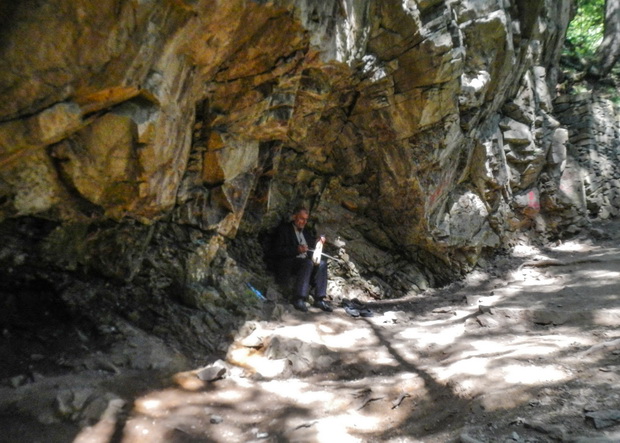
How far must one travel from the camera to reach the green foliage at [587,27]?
14.7 metres

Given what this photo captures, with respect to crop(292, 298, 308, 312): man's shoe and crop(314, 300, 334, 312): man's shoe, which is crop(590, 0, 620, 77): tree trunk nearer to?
crop(314, 300, 334, 312): man's shoe

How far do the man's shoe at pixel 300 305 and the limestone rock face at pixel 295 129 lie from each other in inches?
59.9

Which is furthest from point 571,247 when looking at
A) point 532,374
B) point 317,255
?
point 532,374

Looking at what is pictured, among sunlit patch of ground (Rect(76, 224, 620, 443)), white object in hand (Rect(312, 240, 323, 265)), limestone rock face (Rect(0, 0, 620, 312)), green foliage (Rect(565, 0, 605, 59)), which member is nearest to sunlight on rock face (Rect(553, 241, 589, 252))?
limestone rock face (Rect(0, 0, 620, 312))

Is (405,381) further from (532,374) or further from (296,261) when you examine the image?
(296,261)

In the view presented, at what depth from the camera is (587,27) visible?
15266 millimetres

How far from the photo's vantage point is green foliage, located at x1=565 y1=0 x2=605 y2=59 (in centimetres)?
1468

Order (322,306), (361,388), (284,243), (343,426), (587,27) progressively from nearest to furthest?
(343,426) → (361,388) → (322,306) → (284,243) → (587,27)

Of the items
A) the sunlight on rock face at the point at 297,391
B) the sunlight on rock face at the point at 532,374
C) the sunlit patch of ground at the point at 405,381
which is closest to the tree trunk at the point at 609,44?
the sunlit patch of ground at the point at 405,381

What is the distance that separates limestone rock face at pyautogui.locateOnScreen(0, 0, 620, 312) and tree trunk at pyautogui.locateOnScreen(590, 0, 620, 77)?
68.7 inches

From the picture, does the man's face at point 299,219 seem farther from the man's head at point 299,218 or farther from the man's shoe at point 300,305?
the man's shoe at point 300,305

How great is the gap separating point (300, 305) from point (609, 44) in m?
14.2

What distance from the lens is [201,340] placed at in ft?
15.3

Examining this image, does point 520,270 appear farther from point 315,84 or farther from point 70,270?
point 70,270
